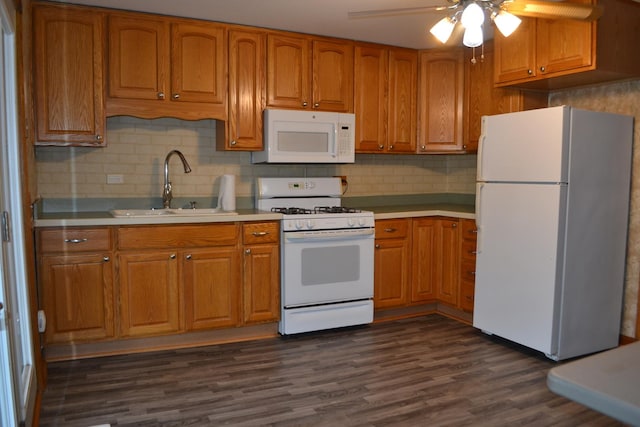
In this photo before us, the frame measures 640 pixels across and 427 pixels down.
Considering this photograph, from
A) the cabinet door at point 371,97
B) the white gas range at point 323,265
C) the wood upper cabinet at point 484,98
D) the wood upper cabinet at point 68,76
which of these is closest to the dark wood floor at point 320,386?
the white gas range at point 323,265

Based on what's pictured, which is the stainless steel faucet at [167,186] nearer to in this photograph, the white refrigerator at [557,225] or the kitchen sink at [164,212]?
the kitchen sink at [164,212]

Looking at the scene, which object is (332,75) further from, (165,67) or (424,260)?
(424,260)

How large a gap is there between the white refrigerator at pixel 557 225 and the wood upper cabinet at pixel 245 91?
5.66ft

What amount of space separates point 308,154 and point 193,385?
1.94 meters

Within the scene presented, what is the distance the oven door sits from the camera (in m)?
3.76

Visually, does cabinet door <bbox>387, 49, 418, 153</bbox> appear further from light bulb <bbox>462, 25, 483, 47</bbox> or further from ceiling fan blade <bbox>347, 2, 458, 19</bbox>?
ceiling fan blade <bbox>347, 2, 458, 19</bbox>

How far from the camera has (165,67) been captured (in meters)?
3.66

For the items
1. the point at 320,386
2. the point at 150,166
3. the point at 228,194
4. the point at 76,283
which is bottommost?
the point at 320,386

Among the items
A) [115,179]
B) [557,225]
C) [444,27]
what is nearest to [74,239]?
[115,179]

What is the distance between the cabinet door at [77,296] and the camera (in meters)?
3.20

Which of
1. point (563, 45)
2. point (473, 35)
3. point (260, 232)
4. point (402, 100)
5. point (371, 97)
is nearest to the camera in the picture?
point (473, 35)

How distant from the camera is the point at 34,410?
250 cm

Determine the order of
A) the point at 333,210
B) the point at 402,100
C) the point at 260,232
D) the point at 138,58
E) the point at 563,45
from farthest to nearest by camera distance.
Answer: the point at 402,100, the point at 333,210, the point at 260,232, the point at 138,58, the point at 563,45

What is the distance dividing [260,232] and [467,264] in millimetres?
1739
